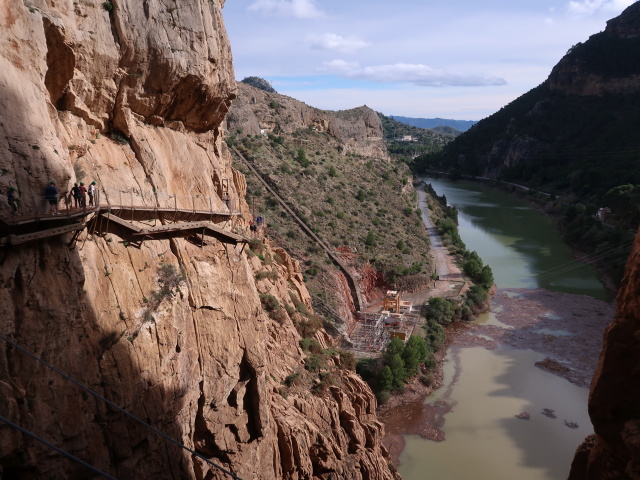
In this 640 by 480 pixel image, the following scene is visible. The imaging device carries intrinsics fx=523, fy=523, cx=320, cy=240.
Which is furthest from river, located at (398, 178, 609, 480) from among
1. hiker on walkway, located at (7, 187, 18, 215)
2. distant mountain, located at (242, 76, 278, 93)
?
distant mountain, located at (242, 76, 278, 93)

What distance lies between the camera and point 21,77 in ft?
31.8

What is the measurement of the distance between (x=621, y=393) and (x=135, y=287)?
10.3m

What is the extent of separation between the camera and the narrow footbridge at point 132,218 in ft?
29.8

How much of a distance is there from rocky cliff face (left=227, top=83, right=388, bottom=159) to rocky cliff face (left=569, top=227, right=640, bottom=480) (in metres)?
45.2

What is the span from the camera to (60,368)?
949 cm

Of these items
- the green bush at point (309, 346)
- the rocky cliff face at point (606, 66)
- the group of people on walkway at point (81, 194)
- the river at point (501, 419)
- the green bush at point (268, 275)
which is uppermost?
the rocky cliff face at point (606, 66)

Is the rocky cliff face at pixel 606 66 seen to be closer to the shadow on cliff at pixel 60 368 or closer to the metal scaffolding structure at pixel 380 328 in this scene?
the metal scaffolding structure at pixel 380 328

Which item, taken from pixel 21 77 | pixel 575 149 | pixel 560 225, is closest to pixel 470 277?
pixel 560 225

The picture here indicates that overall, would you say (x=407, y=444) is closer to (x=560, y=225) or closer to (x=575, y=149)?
(x=560, y=225)

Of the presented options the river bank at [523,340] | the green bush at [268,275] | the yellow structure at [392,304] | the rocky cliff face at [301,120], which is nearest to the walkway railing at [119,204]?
the green bush at [268,275]

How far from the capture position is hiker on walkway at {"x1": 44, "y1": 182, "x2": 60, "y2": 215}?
9391mm

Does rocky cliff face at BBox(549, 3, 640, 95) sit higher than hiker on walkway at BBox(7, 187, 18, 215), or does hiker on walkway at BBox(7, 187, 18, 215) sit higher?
rocky cliff face at BBox(549, 3, 640, 95)

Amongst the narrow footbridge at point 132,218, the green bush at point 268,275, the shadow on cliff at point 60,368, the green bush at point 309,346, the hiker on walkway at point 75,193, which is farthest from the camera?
the green bush at point 268,275

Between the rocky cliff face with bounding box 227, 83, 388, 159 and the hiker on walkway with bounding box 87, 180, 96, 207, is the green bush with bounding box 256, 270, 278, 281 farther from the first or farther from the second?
the rocky cliff face with bounding box 227, 83, 388, 159
